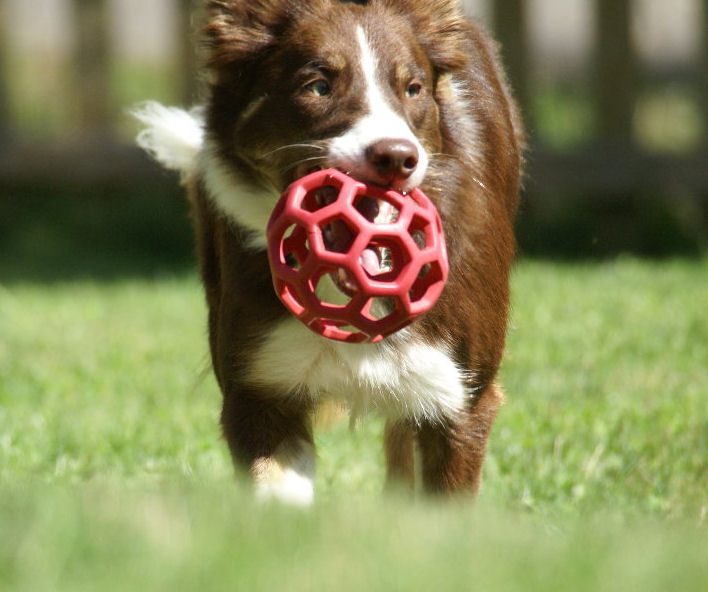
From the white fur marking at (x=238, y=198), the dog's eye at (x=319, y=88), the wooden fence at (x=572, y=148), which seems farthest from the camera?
the wooden fence at (x=572, y=148)

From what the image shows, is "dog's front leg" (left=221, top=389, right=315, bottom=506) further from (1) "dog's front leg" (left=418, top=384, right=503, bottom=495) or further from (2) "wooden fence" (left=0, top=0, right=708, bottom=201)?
(2) "wooden fence" (left=0, top=0, right=708, bottom=201)

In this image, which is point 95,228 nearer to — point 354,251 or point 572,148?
point 572,148

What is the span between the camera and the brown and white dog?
3.94m

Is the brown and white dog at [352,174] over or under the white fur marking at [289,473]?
over

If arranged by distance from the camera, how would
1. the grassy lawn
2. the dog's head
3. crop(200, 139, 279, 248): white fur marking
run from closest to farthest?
the grassy lawn < the dog's head < crop(200, 139, 279, 248): white fur marking

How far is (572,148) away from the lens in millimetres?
10422

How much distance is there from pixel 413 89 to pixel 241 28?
668mm

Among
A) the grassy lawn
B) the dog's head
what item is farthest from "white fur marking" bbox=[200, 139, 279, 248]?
the grassy lawn

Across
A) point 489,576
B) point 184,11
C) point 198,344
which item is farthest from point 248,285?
point 184,11

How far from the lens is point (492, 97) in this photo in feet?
15.1

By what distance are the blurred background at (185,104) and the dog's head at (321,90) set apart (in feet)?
19.4

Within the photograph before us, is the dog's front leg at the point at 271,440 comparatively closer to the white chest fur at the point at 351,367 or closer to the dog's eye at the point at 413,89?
the white chest fur at the point at 351,367

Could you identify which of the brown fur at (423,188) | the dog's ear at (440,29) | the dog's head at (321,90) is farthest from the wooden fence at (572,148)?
the dog's head at (321,90)

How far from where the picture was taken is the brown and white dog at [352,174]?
3943 millimetres
